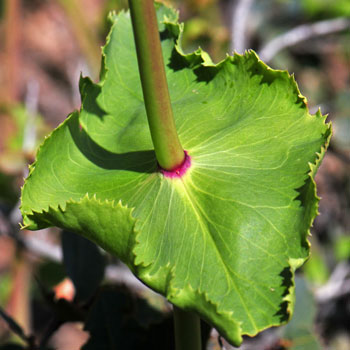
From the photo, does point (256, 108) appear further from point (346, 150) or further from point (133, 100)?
point (346, 150)

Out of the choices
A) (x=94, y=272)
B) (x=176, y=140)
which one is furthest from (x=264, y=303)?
(x=94, y=272)

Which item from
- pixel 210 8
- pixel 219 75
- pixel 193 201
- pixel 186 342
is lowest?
pixel 186 342

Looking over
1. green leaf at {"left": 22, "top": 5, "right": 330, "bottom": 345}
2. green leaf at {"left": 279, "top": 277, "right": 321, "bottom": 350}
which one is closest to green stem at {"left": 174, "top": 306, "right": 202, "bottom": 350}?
green leaf at {"left": 22, "top": 5, "right": 330, "bottom": 345}

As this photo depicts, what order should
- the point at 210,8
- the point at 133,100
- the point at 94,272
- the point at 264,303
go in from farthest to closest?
the point at 210,8 → the point at 94,272 → the point at 133,100 → the point at 264,303

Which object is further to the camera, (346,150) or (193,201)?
(346,150)

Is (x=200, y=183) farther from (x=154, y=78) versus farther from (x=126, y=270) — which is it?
(x=126, y=270)

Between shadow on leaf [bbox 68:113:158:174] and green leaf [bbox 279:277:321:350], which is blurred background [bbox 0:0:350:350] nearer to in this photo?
green leaf [bbox 279:277:321:350]

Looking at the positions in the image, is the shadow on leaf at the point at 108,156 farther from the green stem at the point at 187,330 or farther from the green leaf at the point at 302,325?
the green leaf at the point at 302,325
